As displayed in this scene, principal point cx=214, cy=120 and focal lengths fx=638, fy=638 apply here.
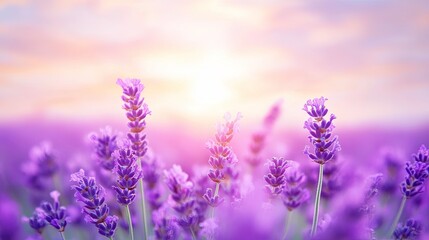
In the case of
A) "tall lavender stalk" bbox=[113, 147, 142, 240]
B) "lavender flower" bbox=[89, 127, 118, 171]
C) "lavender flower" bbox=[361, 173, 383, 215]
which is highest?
"lavender flower" bbox=[89, 127, 118, 171]

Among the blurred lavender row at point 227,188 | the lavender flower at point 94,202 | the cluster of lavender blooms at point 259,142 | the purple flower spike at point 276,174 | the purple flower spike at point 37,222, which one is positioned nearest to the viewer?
the blurred lavender row at point 227,188

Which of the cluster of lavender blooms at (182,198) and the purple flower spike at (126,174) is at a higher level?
the purple flower spike at (126,174)

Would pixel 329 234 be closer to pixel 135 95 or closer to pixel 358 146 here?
pixel 135 95

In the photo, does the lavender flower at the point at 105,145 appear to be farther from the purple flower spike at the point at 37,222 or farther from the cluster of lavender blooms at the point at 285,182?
the cluster of lavender blooms at the point at 285,182

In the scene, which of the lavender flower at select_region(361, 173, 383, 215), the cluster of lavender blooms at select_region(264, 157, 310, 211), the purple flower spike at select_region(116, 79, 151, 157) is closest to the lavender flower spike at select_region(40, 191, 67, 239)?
the purple flower spike at select_region(116, 79, 151, 157)

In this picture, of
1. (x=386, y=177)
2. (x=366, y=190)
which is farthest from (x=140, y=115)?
(x=386, y=177)

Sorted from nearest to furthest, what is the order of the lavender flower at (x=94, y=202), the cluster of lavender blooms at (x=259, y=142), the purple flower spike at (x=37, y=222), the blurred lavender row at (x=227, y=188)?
the blurred lavender row at (x=227, y=188) < the lavender flower at (x=94, y=202) < the purple flower spike at (x=37, y=222) < the cluster of lavender blooms at (x=259, y=142)

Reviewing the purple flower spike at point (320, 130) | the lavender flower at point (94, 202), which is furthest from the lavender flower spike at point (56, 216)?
the purple flower spike at point (320, 130)

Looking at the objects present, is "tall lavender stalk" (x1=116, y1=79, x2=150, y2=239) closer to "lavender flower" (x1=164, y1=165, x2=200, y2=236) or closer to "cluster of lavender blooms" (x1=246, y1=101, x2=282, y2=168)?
"lavender flower" (x1=164, y1=165, x2=200, y2=236)
